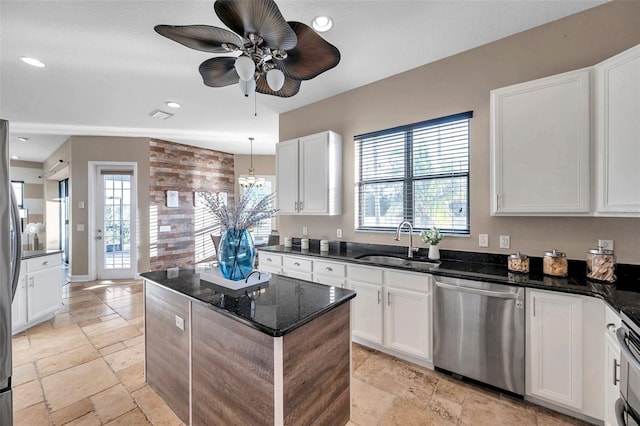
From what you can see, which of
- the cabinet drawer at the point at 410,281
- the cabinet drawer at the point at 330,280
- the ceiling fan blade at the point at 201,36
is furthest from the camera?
the cabinet drawer at the point at 330,280

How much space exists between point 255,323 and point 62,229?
916 centimetres

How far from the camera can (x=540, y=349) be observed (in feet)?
6.26

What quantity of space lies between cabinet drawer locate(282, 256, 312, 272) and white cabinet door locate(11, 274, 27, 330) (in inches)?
117

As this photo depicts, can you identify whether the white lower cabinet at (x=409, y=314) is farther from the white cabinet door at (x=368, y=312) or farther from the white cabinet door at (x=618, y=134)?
the white cabinet door at (x=618, y=134)

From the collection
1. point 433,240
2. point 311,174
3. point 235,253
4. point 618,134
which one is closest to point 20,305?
point 235,253

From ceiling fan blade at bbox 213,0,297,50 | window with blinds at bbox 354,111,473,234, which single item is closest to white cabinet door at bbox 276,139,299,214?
window with blinds at bbox 354,111,473,234

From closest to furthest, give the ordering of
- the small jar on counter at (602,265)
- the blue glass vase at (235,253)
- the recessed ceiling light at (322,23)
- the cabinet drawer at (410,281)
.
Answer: the blue glass vase at (235,253)
the small jar on counter at (602,265)
the recessed ceiling light at (322,23)
the cabinet drawer at (410,281)

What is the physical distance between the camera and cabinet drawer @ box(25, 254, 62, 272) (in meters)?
3.28

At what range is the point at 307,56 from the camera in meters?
1.86

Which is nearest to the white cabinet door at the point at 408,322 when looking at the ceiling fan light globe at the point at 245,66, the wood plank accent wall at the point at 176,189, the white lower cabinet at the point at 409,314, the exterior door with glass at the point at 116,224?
the white lower cabinet at the point at 409,314

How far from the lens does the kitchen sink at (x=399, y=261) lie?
270cm

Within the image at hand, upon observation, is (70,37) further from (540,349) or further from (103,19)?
(540,349)

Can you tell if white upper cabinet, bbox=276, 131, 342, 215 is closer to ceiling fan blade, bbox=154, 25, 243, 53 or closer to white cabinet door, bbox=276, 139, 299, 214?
white cabinet door, bbox=276, 139, 299, 214

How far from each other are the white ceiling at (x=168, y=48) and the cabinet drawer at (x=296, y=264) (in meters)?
2.18
